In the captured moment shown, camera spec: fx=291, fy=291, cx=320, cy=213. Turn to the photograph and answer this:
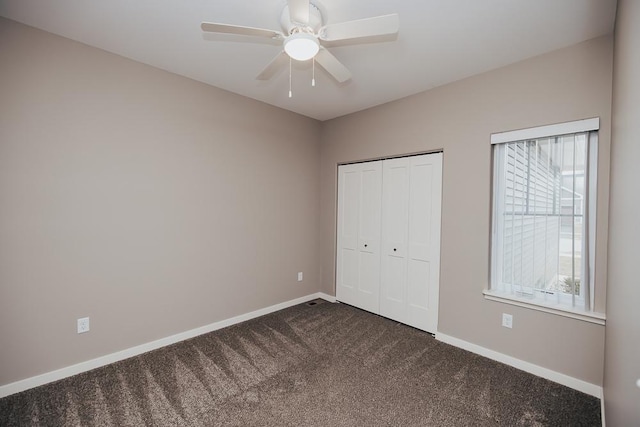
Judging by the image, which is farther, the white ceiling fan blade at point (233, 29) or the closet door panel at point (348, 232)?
the closet door panel at point (348, 232)

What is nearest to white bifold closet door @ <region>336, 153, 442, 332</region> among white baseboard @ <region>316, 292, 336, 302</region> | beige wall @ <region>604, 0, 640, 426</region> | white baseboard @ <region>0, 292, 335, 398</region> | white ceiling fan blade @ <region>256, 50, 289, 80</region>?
white baseboard @ <region>316, 292, 336, 302</region>

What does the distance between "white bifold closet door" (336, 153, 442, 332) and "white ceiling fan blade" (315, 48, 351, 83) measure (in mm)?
1486

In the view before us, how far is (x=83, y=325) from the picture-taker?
2.38 m

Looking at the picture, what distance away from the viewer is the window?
2246mm

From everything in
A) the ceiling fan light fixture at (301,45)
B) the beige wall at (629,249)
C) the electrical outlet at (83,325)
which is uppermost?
the ceiling fan light fixture at (301,45)

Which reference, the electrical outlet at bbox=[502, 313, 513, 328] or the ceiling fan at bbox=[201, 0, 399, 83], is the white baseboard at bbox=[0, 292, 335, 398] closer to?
the electrical outlet at bbox=[502, 313, 513, 328]

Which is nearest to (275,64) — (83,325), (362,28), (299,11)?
(299,11)

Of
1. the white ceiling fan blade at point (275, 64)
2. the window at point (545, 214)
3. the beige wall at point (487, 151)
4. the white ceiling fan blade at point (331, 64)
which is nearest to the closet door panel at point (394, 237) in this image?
the beige wall at point (487, 151)

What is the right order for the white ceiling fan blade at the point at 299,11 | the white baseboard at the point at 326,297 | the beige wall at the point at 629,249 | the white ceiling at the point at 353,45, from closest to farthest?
the beige wall at the point at 629,249
the white ceiling fan blade at the point at 299,11
the white ceiling at the point at 353,45
the white baseboard at the point at 326,297

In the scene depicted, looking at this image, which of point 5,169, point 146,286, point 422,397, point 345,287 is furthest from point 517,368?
point 5,169

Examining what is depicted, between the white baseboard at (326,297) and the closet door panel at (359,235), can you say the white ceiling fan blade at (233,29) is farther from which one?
the white baseboard at (326,297)

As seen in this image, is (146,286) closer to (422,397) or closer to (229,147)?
(229,147)

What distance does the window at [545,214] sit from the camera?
2.25 m

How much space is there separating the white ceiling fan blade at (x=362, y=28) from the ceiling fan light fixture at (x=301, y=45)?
0.10 metres
